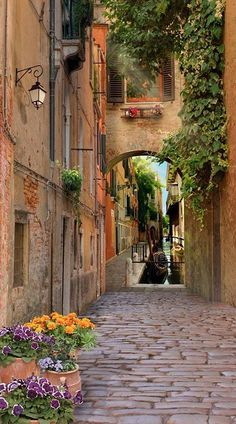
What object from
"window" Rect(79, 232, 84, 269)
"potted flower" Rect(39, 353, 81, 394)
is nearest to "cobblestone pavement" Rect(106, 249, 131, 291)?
"window" Rect(79, 232, 84, 269)

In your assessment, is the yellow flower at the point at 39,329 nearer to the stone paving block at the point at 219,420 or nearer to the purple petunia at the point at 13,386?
the purple petunia at the point at 13,386

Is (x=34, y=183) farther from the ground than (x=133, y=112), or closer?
closer

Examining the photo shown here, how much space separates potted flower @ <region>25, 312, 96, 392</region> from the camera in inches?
179

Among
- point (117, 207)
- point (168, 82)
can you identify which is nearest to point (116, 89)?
point (168, 82)

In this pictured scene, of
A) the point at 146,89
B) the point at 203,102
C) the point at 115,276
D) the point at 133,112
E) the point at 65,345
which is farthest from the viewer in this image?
the point at 115,276

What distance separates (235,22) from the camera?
42.9 ft

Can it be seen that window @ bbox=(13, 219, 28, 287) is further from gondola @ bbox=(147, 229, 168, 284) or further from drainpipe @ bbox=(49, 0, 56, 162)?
gondola @ bbox=(147, 229, 168, 284)

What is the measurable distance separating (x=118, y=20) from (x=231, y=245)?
28.4 ft

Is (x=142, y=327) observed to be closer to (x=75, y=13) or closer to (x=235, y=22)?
(x=75, y=13)

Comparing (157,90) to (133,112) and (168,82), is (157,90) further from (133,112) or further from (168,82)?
(133,112)

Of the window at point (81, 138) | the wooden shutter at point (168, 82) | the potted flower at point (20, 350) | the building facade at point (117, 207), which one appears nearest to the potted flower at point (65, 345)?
the potted flower at point (20, 350)

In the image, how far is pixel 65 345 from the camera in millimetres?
4840

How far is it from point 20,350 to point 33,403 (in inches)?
30.5

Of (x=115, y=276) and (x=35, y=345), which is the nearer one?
(x=35, y=345)
